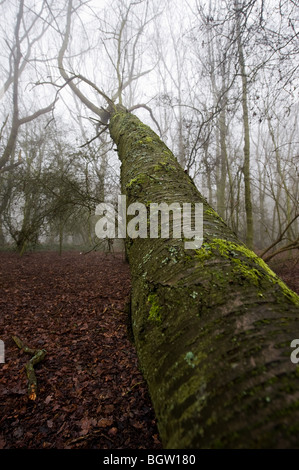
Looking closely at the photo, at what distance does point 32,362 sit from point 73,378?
57cm

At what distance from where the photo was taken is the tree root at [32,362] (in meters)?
2.41

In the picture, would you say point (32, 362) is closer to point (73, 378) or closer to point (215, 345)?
point (73, 378)

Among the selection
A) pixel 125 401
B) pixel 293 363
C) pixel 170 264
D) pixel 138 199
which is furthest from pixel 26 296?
pixel 293 363

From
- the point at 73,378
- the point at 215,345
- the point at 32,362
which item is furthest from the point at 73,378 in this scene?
the point at 215,345

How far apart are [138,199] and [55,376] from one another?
2638 millimetres

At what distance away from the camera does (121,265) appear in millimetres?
8273

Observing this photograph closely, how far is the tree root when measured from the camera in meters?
2.41

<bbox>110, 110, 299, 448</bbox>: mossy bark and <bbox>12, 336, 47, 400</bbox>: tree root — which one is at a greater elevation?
<bbox>110, 110, 299, 448</bbox>: mossy bark

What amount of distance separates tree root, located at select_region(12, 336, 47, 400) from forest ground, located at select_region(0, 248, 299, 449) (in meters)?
0.06

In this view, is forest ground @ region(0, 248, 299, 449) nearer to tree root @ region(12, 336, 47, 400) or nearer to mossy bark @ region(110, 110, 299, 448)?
tree root @ region(12, 336, 47, 400)

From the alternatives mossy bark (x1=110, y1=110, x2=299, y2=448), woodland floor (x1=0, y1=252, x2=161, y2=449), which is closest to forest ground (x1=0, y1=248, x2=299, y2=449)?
woodland floor (x1=0, y1=252, x2=161, y2=449)

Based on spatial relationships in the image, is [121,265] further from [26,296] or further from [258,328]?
[258,328]

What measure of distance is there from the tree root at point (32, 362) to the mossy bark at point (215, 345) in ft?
7.96
